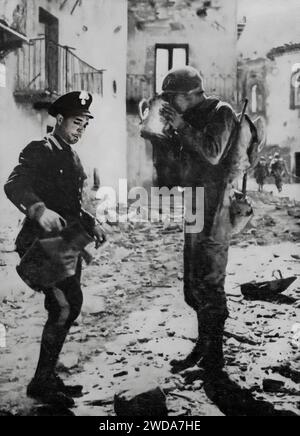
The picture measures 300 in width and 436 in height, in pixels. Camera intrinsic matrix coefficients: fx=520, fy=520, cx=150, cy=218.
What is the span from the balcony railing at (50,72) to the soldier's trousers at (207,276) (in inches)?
63.4

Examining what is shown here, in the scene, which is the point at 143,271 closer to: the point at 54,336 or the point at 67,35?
the point at 54,336

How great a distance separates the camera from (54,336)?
3.96 m

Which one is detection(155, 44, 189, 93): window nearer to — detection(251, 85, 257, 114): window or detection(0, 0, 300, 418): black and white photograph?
detection(0, 0, 300, 418): black and white photograph

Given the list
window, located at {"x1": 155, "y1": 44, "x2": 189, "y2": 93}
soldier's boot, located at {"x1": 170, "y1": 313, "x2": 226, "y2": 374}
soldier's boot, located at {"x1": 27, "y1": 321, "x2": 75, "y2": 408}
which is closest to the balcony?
window, located at {"x1": 155, "y1": 44, "x2": 189, "y2": 93}

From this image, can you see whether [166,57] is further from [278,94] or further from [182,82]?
[278,94]

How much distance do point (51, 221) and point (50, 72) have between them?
1.59m

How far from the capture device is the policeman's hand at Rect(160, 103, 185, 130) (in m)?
3.87

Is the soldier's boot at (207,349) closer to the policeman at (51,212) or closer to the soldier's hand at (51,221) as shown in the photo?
the policeman at (51,212)

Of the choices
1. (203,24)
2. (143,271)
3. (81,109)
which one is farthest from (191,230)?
(203,24)

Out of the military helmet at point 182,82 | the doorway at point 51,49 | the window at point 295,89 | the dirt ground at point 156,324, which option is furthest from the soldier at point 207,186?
the doorway at point 51,49

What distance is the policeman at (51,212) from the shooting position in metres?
3.92

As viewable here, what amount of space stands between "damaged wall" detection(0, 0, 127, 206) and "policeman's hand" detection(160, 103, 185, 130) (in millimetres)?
669

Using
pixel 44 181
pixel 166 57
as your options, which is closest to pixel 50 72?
pixel 166 57

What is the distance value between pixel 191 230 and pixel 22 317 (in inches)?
61.2
